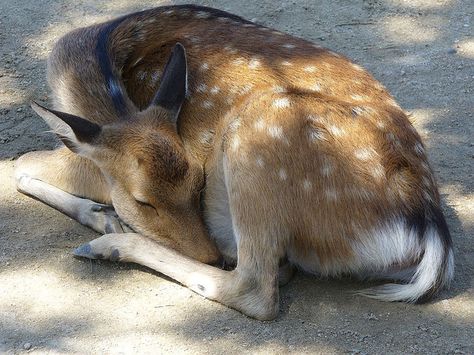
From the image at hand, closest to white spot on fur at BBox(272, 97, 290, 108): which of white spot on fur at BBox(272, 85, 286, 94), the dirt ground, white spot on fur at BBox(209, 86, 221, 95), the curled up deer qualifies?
the curled up deer

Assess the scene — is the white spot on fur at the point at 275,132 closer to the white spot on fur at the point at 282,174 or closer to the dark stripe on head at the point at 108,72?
the white spot on fur at the point at 282,174

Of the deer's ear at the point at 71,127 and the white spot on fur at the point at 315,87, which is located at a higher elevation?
the white spot on fur at the point at 315,87

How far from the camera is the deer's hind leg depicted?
498cm

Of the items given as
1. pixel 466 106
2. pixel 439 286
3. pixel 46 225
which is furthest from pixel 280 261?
pixel 466 106

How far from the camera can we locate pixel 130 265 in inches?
185

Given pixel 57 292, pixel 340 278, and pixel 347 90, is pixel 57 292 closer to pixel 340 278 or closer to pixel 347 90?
pixel 340 278

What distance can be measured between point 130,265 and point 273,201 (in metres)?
0.88

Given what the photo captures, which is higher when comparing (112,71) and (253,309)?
(112,71)

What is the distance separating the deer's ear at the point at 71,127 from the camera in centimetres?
441

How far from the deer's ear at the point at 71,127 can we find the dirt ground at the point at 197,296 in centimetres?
61

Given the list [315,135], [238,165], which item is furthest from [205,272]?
[315,135]

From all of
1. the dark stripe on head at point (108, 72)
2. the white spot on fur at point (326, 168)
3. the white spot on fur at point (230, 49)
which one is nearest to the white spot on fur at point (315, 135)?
the white spot on fur at point (326, 168)

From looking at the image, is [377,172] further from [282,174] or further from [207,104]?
[207,104]

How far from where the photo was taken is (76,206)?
5.05m
